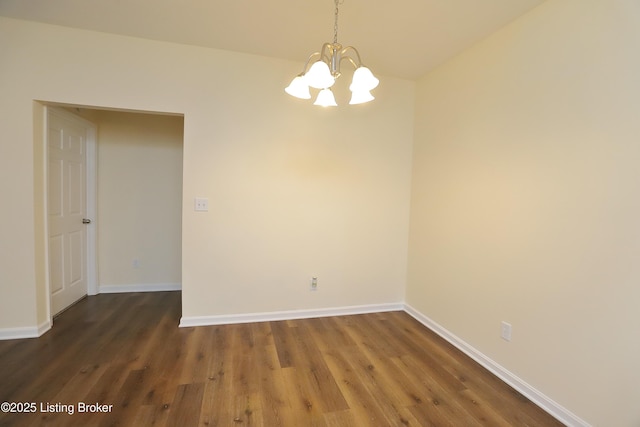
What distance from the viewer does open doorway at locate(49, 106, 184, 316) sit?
3.43m

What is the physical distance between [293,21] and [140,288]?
3.54m

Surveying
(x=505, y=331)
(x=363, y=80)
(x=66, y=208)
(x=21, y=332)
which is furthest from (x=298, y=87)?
(x=21, y=332)

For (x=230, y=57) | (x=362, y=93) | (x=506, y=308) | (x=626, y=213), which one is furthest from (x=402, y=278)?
(x=230, y=57)

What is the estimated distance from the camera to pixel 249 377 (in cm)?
201

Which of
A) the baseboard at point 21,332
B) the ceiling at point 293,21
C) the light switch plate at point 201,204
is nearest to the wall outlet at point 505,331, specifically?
the ceiling at point 293,21

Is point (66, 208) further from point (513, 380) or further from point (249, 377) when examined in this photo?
point (513, 380)

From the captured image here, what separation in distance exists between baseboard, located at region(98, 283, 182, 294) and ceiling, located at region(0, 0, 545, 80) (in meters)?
2.81

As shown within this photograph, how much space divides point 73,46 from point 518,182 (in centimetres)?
367

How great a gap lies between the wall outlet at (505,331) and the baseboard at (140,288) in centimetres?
362

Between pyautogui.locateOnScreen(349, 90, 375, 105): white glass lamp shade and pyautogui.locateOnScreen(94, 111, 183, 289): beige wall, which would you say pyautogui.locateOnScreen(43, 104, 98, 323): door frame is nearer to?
pyautogui.locateOnScreen(94, 111, 183, 289): beige wall

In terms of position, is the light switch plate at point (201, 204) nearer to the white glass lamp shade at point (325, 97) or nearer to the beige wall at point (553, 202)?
the white glass lamp shade at point (325, 97)

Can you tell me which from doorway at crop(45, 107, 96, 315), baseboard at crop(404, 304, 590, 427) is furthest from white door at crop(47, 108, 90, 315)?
baseboard at crop(404, 304, 590, 427)

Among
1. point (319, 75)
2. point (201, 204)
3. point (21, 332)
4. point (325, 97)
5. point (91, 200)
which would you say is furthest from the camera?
point (91, 200)

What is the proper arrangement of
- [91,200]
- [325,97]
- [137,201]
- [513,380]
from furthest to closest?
[137,201], [91,200], [513,380], [325,97]
